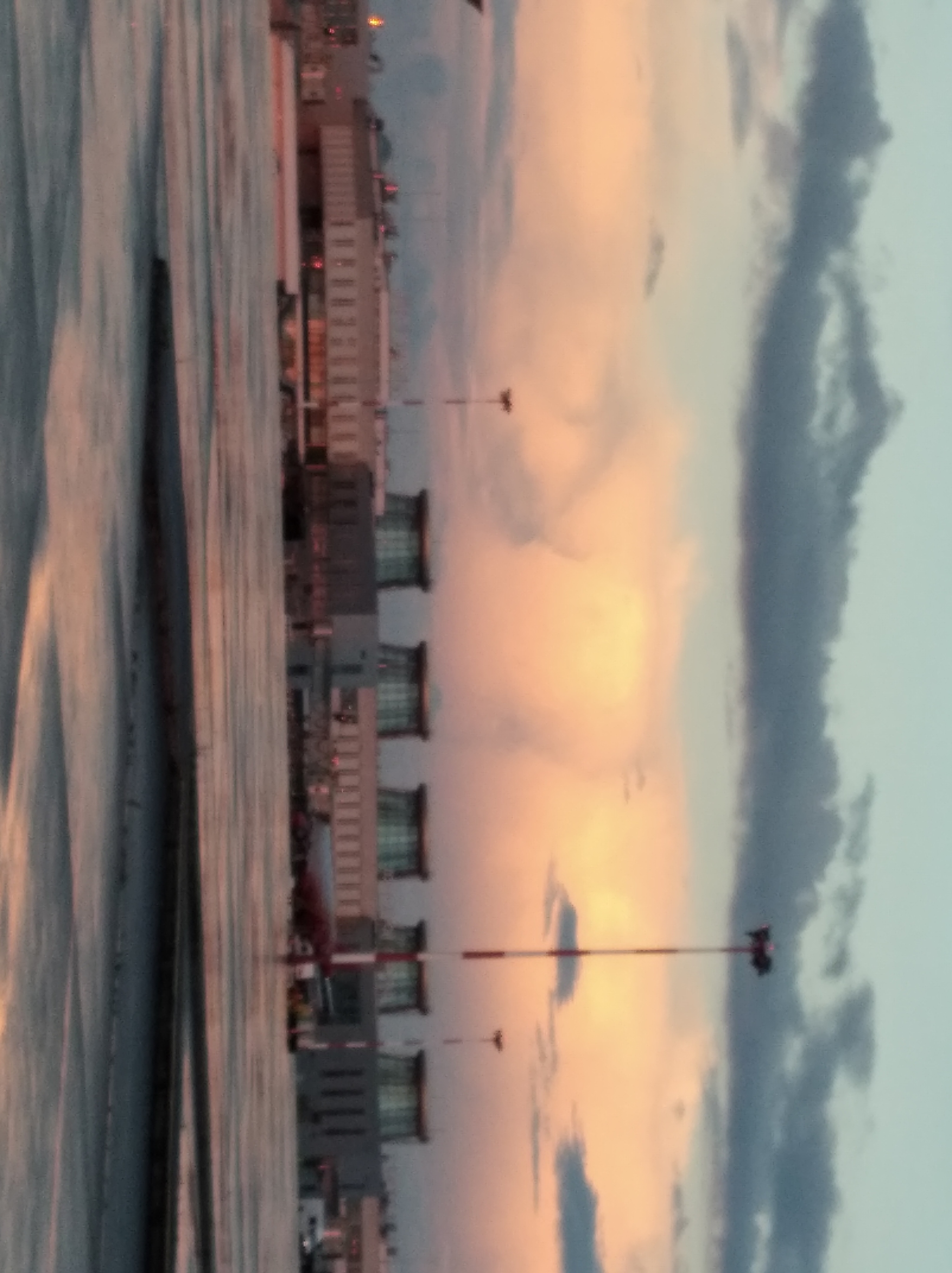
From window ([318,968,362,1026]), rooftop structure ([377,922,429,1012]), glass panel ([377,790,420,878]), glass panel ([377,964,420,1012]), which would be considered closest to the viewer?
window ([318,968,362,1026])

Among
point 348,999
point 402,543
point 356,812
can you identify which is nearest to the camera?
point 348,999

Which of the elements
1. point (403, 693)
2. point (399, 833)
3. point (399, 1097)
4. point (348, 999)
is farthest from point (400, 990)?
point (348, 999)

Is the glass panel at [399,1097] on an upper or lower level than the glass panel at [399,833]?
lower

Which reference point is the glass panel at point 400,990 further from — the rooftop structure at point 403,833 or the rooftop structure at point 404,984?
the rooftop structure at point 403,833

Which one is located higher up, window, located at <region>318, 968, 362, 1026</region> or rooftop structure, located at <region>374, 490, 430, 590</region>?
rooftop structure, located at <region>374, 490, 430, 590</region>

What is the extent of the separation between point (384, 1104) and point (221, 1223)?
111702 millimetres

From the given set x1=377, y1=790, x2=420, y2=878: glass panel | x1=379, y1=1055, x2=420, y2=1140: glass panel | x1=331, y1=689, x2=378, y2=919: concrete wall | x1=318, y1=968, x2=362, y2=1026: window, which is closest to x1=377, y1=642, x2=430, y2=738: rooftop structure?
x1=377, y1=790, x2=420, y2=878: glass panel

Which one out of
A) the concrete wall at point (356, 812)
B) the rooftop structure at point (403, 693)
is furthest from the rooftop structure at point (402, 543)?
the concrete wall at point (356, 812)

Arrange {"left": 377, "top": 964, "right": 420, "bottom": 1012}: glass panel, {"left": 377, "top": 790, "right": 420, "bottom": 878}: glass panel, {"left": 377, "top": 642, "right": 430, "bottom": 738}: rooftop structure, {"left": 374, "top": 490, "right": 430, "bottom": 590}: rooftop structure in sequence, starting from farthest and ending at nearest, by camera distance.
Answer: {"left": 377, "top": 790, "right": 420, "bottom": 878}: glass panel
{"left": 377, "top": 964, "right": 420, "bottom": 1012}: glass panel
{"left": 377, "top": 642, "right": 430, "bottom": 738}: rooftop structure
{"left": 374, "top": 490, "right": 430, "bottom": 590}: rooftop structure

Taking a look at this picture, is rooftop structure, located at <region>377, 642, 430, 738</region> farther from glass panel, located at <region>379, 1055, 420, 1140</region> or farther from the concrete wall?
glass panel, located at <region>379, 1055, 420, 1140</region>

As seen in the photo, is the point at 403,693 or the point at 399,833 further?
the point at 399,833

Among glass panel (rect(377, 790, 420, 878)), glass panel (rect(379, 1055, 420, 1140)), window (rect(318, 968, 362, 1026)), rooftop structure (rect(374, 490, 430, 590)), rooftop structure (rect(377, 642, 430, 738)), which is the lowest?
glass panel (rect(379, 1055, 420, 1140))

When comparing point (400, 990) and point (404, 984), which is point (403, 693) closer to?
point (404, 984)

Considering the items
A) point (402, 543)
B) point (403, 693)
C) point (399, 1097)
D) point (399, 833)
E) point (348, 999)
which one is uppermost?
point (402, 543)
